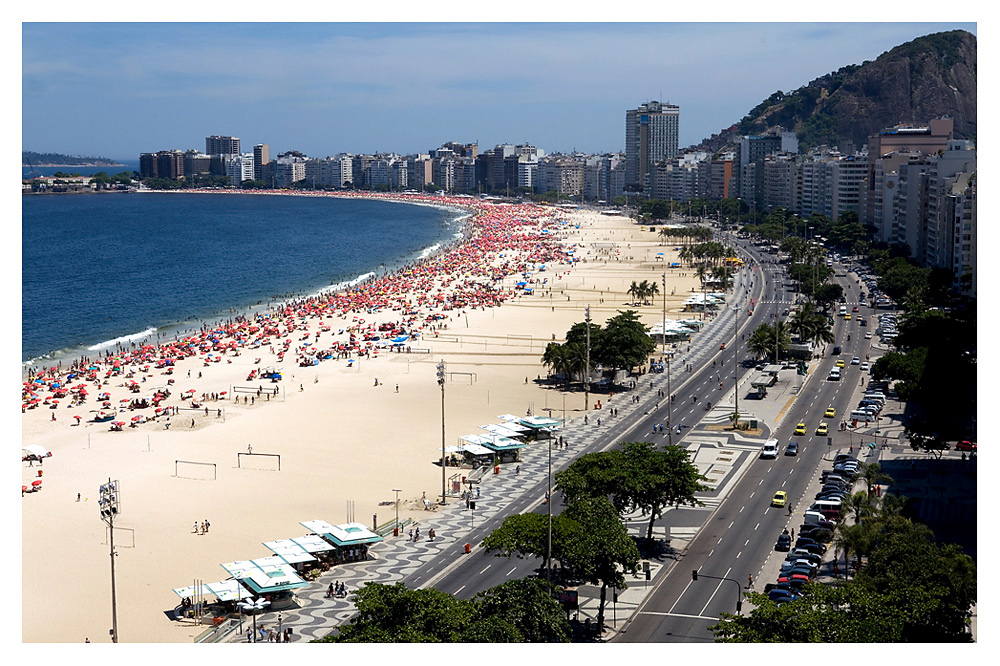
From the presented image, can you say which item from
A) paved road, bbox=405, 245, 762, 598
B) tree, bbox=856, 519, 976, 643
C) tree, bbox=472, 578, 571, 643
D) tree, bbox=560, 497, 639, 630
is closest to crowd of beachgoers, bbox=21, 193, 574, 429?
paved road, bbox=405, 245, 762, 598

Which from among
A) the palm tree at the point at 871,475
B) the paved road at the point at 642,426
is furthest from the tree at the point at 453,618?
the palm tree at the point at 871,475

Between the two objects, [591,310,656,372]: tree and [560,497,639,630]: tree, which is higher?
[591,310,656,372]: tree

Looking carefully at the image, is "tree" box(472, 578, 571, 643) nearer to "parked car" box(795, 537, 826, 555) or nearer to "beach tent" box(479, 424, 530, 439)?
"parked car" box(795, 537, 826, 555)

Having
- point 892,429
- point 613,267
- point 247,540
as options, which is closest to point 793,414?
point 892,429

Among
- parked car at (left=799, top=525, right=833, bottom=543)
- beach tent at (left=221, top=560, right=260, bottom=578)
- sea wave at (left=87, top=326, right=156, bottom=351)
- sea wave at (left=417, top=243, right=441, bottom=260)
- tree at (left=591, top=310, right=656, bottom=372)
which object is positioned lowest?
beach tent at (left=221, top=560, right=260, bottom=578)

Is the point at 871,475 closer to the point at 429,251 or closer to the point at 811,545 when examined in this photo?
the point at 811,545

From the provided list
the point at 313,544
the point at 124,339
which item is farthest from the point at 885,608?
the point at 124,339
